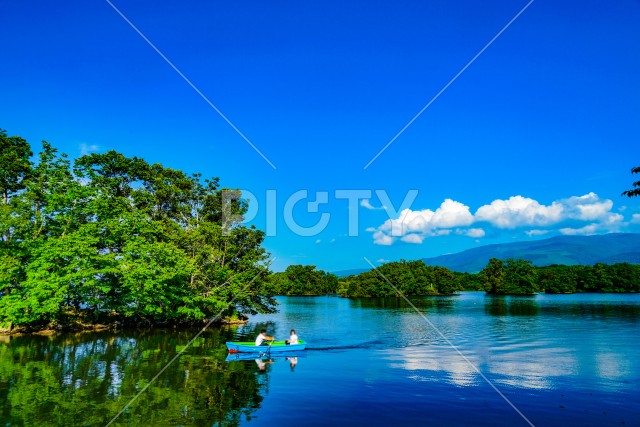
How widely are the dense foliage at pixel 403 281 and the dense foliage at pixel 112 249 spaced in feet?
307

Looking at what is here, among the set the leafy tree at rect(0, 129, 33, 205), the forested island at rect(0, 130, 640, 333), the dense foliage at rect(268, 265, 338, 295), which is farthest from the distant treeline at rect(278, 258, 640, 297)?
the leafy tree at rect(0, 129, 33, 205)

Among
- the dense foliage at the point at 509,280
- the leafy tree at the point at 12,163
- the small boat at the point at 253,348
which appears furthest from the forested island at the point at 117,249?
the dense foliage at the point at 509,280

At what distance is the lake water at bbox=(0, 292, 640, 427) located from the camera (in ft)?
57.7

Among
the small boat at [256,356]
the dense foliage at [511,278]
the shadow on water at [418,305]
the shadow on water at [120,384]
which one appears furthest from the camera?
the dense foliage at [511,278]

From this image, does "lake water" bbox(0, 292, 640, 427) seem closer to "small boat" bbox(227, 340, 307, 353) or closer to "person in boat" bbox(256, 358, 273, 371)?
"person in boat" bbox(256, 358, 273, 371)

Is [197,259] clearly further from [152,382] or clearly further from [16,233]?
[152,382]

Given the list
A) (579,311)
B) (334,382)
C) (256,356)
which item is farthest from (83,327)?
(579,311)

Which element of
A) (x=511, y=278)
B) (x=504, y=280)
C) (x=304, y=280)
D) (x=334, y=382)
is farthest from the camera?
(x=304, y=280)

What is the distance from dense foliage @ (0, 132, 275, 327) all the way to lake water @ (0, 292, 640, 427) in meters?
4.32

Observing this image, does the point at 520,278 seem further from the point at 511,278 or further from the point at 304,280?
the point at 304,280

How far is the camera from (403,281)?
146500 millimetres

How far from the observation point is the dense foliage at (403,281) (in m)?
145

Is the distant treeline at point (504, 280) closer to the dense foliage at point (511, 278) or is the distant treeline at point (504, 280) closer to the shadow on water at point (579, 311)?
the dense foliage at point (511, 278)

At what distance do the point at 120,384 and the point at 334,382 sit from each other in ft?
36.7
